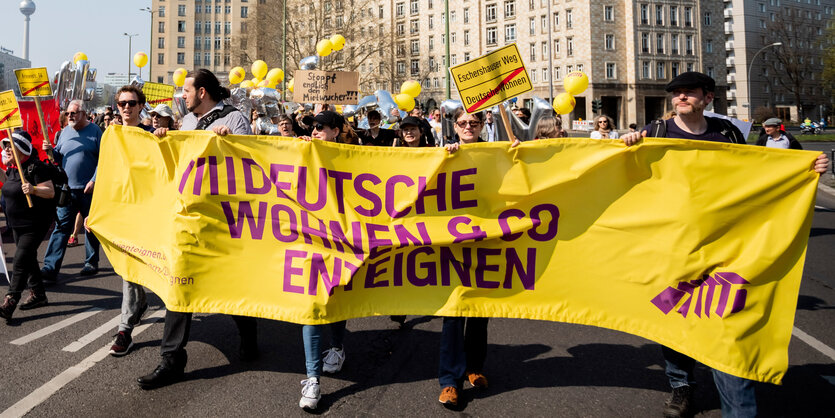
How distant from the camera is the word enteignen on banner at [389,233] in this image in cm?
393

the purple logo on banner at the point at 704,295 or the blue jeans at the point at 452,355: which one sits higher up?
the purple logo on banner at the point at 704,295

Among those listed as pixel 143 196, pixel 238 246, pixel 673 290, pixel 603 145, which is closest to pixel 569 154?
pixel 603 145

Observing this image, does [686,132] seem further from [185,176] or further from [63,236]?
[63,236]

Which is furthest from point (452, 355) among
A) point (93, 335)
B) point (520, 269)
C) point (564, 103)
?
point (564, 103)

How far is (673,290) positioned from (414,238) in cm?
151

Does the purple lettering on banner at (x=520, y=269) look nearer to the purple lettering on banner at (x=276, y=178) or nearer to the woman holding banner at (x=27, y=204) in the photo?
the purple lettering on banner at (x=276, y=178)

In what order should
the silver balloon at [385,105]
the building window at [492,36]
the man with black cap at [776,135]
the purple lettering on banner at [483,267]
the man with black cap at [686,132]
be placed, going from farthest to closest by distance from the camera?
the building window at [492,36], the silver balloon at [385,105], the man with black cap at [776,135], the purple lettering on banner at [483,267], the man with black cap at [686,132]

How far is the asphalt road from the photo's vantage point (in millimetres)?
3826

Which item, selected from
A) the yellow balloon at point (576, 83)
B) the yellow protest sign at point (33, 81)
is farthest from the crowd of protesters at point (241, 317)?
the yellow balloon at point (576, 83)

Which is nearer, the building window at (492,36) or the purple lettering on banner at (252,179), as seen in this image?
the purple lettering on banner at (252,179)

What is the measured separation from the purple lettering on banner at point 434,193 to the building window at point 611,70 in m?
65.2

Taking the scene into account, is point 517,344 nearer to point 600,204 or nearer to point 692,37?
point 600,204

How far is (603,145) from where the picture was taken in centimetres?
380

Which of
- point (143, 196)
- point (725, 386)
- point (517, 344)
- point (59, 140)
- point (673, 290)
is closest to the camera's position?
point (725, 386)
